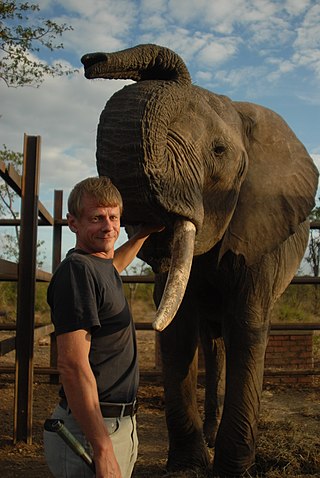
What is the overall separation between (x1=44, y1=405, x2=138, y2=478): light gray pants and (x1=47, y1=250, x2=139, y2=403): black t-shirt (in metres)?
0.10

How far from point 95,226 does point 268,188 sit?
2.13 m

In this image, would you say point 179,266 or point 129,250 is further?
point 179,266

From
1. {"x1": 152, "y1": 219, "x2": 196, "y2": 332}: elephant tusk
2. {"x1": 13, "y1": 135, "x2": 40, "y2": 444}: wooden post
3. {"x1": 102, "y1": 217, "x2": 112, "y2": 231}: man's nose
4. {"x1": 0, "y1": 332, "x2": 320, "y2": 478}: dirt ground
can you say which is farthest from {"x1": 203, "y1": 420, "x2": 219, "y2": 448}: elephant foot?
{"x1": 102, "y1": 217, "x2": 112, "y2": 231}: man's nose

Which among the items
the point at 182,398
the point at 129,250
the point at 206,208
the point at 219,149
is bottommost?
the point at 182,398

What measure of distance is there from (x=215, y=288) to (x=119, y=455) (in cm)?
225

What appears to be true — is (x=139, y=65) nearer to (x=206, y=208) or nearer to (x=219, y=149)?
(x=219, y=149)

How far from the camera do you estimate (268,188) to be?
4.05m

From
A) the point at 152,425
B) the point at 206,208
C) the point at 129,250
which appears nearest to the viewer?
the point at 129,250

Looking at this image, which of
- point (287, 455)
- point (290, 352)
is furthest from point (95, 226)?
point (290, 352)

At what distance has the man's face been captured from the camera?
7.11 ft

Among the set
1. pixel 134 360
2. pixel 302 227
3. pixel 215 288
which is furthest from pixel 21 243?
pixel 134 360

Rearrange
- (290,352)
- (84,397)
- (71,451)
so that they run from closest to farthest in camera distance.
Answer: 1. (84,397)
2. (71,451)
3. (290,352)

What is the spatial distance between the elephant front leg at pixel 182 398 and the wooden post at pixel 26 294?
3.86 feet

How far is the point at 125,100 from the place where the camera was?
10.00 ft
